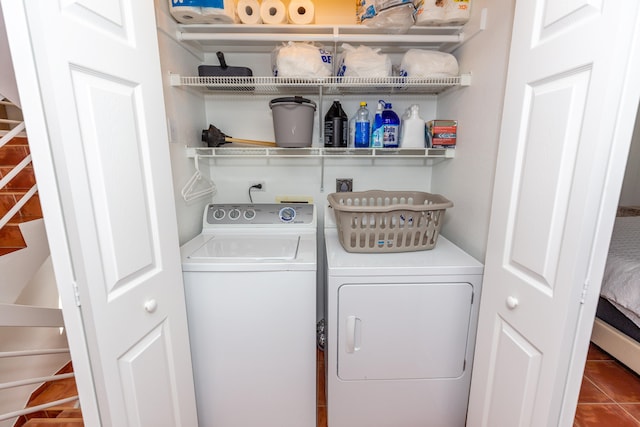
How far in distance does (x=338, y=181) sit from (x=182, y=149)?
106cm

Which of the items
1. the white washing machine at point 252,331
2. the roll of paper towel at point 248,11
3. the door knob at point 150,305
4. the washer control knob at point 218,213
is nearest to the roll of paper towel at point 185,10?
the roll of paper towel at point 248,11

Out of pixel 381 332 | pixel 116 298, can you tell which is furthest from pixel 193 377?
pixel 381 332

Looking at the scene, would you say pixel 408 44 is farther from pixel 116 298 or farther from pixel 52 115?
pixel 116 298

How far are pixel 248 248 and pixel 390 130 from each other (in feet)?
3.67

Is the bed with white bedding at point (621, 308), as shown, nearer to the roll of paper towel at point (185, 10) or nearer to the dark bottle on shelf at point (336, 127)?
the dark bottle on shelf at point (336, 127)

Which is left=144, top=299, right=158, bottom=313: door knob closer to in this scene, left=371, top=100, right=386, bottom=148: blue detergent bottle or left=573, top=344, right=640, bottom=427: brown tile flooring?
left=371, top=100, right=386, bottom=148: blue detergent bottle

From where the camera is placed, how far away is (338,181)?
82.3 inches

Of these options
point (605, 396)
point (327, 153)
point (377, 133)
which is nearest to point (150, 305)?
point (327, 153)

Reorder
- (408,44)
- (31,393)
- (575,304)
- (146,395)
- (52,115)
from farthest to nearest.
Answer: (31,393), (408,44), (146,395), (575,304), (52,115)

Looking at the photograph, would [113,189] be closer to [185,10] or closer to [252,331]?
[252,331]

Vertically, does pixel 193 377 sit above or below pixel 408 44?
below

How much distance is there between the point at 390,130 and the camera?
1.74 meters

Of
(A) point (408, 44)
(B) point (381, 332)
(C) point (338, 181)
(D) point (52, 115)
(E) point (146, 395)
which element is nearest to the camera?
(D) point (52, 115)

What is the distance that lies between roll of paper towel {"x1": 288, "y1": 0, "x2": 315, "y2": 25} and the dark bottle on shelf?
485mm
